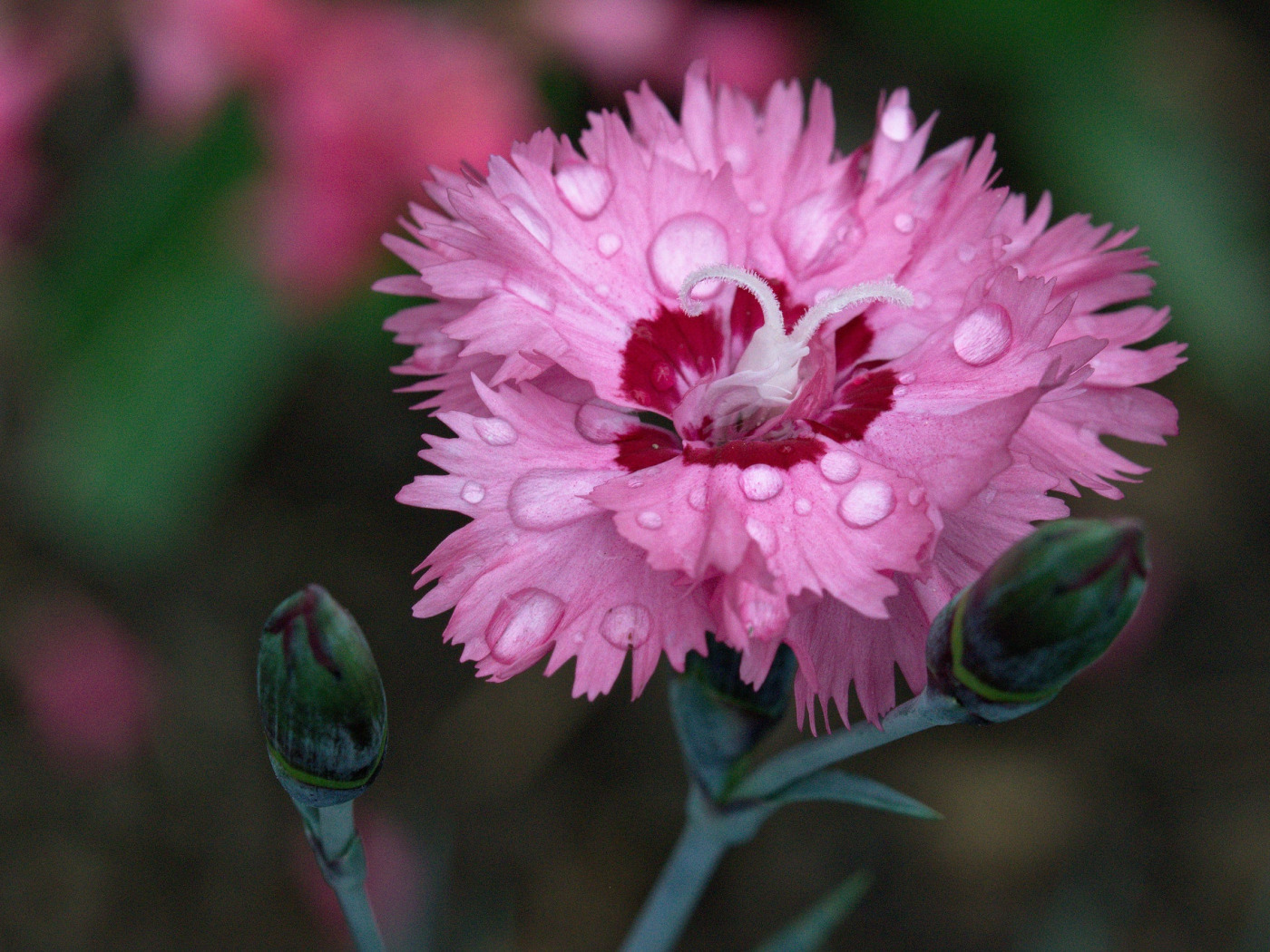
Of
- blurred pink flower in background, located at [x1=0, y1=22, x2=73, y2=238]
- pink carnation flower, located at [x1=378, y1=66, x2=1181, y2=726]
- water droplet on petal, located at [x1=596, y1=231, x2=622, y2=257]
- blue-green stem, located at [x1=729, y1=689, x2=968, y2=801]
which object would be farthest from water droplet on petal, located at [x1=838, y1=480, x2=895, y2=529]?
blurred pink flower in background, located at [x1=0, y1=22, x2=73, y2=238]

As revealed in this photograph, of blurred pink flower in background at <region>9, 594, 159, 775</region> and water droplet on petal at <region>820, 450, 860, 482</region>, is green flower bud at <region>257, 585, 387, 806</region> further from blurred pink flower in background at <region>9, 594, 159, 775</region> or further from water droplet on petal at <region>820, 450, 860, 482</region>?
blurred pink flower in background at <region>9, 594, 159, 775</region>

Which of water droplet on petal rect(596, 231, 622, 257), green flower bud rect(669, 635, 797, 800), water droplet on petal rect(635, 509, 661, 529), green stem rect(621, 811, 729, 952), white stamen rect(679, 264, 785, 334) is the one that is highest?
white stamen rect(679, 264, 785, 334)

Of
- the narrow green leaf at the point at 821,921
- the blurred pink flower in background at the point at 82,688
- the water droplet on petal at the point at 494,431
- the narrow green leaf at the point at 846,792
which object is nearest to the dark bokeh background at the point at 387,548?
the blurred pink flower in background at the point at 82,688

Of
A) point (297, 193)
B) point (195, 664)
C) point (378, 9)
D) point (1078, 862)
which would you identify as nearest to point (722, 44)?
point (378, 9)

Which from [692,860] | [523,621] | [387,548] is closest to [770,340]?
[523,621]

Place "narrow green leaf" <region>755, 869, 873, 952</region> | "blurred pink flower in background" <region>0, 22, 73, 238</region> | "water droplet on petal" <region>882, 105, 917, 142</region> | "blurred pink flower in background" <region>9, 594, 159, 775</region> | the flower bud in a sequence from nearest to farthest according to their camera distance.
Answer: the flower bud < "water droplet on petal" <region>882, 105, 917, 142</region> < "narrow green leaf" <region>755, 869, 873, 952</region> < "blurred pink flower in background" <region>0, 22, 73, 238</region> < "blurred pink flower in background" <region>9, 594, 159, 775</region>

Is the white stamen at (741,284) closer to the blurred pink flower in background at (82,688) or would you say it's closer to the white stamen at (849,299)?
the white stamen at (849,299)

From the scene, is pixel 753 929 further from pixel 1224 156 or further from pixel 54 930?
pixel 1224 156
